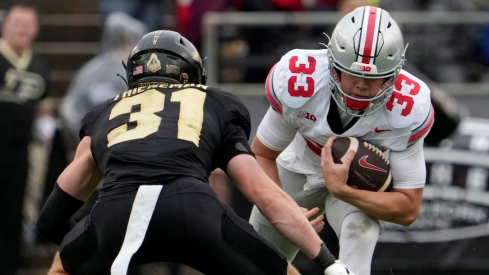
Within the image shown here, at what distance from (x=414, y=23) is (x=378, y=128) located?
3.49 meters

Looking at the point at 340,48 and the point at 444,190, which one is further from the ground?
the point at 340,48

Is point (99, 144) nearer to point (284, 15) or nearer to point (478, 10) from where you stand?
point (284, 15)

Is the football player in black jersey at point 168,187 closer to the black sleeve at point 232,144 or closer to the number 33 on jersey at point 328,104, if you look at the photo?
the black sleeve at point 232,144

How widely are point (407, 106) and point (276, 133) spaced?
30.2 inches

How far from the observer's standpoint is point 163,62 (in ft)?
17.7

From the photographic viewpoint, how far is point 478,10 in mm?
9969

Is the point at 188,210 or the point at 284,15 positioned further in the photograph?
the point at 284,15

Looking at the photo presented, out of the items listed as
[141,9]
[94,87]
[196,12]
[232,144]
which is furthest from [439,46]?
[232,144]

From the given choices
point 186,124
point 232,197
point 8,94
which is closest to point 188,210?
point 186,124

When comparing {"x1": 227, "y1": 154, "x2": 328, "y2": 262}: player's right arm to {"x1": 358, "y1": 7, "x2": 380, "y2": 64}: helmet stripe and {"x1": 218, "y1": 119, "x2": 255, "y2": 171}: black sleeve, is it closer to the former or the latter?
{"x1": 218, "y1": 119, "x2": 255, "y2": 171}: black sleeve

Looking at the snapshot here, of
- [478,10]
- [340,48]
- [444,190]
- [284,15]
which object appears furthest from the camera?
[478,10]

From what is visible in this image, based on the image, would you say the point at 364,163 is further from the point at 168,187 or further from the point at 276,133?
the point at 168,187

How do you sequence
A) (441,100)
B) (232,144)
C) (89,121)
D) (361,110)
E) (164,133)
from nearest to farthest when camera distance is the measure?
(164,133) → (232,144) → (89,121) → (361,110) → (441,100)

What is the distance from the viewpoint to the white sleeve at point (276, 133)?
613cm
